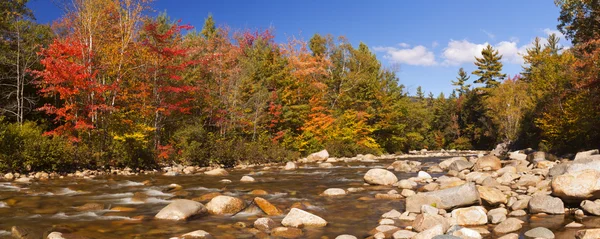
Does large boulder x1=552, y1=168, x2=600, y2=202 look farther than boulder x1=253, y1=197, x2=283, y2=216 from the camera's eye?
No

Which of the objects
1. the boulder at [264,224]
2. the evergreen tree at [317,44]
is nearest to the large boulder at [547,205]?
the boulder at [264,224]

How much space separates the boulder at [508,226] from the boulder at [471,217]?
402 mm

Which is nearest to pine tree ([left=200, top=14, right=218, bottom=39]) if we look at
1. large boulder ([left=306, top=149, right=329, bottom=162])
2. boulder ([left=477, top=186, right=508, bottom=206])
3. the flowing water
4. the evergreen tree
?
the evergreen tree

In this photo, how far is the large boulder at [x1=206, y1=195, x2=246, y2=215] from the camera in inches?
335

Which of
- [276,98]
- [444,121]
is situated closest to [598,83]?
[276,98]

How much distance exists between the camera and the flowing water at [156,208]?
7.07 metres

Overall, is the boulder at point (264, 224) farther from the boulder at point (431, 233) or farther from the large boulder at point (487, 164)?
the large boulder at point (487, 164)

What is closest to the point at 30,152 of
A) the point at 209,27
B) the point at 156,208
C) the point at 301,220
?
the point at 156,208

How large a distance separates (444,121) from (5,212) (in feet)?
193

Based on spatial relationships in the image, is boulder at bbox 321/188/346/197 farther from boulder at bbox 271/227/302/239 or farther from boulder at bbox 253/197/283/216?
boulder at bbox 271/227/302/239

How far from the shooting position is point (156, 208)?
29.6 ft

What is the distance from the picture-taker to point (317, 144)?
1209 inches

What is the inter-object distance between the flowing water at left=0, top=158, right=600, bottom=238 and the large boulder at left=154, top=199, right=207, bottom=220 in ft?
0.61

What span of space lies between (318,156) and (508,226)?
21197mm
